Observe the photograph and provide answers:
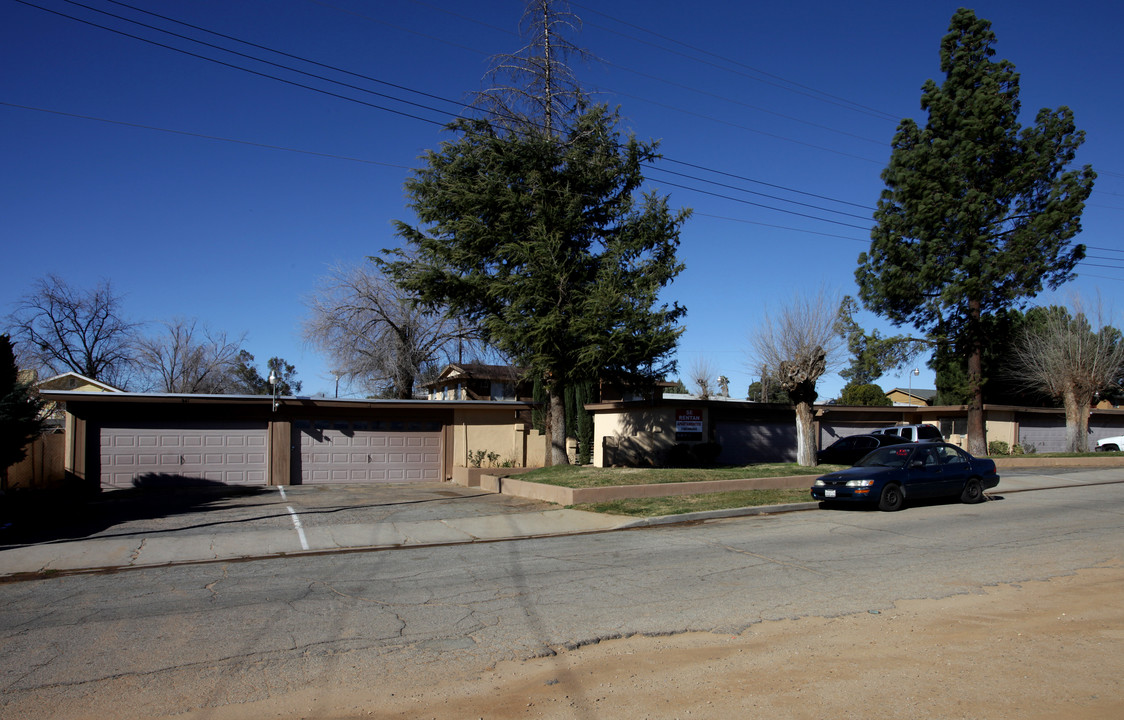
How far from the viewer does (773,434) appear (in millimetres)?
28609

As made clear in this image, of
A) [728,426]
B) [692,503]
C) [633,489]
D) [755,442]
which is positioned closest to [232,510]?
[633,489]

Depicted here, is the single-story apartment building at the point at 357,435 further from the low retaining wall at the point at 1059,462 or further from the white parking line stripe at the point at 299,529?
the white parking line stripe at the point at 299,529

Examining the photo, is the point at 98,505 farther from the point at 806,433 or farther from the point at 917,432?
the point at 917,432

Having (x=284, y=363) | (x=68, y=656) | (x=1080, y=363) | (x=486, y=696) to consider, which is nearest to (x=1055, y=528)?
(x=486, y=696)

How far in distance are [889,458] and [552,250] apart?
10283 mm

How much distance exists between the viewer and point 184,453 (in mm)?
23266

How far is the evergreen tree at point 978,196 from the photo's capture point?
30.2m

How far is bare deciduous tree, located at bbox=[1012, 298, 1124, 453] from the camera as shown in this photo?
32447 millimetres

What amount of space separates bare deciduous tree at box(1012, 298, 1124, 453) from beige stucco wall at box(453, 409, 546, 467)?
23747 millimetres

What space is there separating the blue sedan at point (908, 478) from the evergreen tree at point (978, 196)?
667 inches

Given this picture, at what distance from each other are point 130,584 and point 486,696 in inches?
256

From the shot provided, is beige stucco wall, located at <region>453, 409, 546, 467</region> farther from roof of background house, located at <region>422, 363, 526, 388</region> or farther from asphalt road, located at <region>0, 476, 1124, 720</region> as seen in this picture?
roof of background house, located at <region>422, 363, 526, 388</region>

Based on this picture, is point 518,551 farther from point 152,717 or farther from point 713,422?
point 713,422

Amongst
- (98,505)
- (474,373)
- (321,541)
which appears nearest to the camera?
(321,541)
